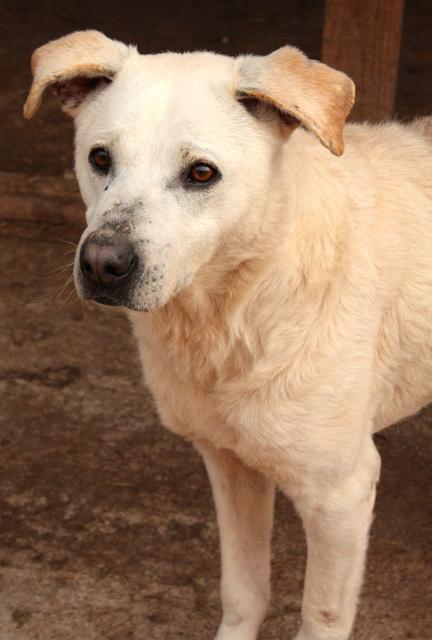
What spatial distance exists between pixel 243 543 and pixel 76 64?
170 centimetres

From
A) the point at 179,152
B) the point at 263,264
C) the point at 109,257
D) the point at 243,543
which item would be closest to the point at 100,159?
the point at 179,152

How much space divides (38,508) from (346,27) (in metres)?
2.39

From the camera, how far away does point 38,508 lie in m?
4.80

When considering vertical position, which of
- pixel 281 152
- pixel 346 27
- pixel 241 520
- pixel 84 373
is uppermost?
pixel 281 152

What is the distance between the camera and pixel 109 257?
3029mm

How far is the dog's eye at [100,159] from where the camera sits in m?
3.21

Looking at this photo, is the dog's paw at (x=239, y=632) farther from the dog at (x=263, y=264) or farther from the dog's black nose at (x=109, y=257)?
the dog's black nose at (x=109, y=257)

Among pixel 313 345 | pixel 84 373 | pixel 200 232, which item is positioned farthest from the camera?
pixel 84 373

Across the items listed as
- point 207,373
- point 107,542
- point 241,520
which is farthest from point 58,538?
point 207,373

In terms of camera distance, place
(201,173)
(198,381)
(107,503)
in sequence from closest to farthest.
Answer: (201,173) → (198,381) → (107,503)

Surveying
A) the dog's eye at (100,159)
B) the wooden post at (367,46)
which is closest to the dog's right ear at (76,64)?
the dog's eye at (100,159)

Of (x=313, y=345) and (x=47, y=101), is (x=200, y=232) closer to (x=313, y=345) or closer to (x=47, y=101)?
(x=313, y=345)

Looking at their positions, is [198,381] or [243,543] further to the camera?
[243,543]

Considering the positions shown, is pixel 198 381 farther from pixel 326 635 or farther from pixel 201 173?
pixel 326 635
